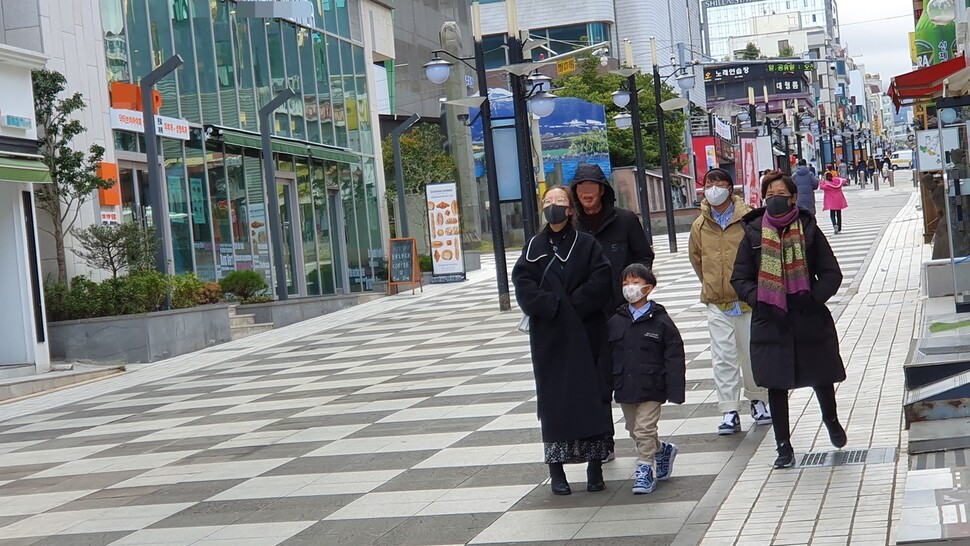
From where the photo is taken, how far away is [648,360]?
7121 mm

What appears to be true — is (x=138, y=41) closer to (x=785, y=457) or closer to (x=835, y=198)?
(x=835, y=198)

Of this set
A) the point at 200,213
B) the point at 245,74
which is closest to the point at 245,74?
the point at 245,74

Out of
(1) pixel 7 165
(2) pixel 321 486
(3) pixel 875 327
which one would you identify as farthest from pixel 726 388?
(1) pixel 7 165

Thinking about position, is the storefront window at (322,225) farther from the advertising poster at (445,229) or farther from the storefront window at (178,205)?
the storefront window at (178,205)

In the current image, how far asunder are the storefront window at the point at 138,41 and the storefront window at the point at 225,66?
320 cm

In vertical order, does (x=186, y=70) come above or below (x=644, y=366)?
above

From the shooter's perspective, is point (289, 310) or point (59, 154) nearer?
point (59, 154)

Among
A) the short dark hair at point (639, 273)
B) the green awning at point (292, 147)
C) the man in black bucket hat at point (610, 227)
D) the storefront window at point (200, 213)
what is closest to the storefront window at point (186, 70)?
the storefront window at point (200, 213)

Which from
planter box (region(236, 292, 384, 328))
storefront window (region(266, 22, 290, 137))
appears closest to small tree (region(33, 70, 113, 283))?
planter box (region(236, 292, 384, 328))

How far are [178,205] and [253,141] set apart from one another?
4.02m

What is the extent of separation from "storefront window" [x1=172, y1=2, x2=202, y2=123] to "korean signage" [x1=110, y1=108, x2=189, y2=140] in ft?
6.02

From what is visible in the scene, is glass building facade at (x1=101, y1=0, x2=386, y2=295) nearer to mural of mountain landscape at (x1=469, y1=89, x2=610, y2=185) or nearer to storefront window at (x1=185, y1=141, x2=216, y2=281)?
storefront window at (x1=185, y1=141, x2=216, y2=281)

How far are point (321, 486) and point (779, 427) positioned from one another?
2.81m

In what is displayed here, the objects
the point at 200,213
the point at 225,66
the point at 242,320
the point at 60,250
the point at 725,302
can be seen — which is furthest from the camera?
the point at 225,66
